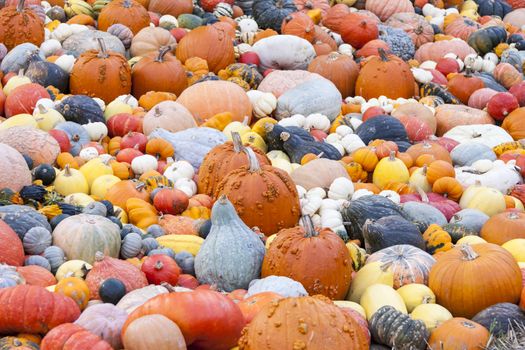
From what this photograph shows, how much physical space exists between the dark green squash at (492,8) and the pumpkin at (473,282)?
815 cm

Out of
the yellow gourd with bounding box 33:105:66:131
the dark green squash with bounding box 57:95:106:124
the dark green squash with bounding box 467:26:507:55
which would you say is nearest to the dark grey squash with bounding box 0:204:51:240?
the yellow gourd with bounding box 33:105:66:131

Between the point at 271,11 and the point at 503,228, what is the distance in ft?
17.7

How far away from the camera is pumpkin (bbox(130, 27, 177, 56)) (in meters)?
10.5

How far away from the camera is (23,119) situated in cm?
804

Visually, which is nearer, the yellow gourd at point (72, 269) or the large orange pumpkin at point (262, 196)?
the yellow gourd at point (72, 269)

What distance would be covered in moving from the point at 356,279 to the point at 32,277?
1.95m

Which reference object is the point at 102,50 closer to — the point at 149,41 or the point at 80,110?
the point at 149,41

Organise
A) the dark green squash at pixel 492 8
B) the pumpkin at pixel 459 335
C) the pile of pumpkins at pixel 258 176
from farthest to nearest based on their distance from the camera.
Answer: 1. the dark green squash at pixel 492 8
2. the pumpkin at pixel 459 335
3. the pile of pumpkins at pixel 258 176

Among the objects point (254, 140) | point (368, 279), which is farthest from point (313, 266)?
point (254, 140)

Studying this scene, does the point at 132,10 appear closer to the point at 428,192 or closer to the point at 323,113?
the point at 323,113

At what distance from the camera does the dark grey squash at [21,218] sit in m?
6.20

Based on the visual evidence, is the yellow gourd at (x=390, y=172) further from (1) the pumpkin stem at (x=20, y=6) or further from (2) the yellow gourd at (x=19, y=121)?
(1) the pumpkin stem at (x=20, y=6)

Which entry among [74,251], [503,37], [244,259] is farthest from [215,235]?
[503,37]

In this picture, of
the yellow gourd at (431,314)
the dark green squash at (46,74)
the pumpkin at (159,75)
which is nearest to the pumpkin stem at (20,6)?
the dark green squash at (46,74)
